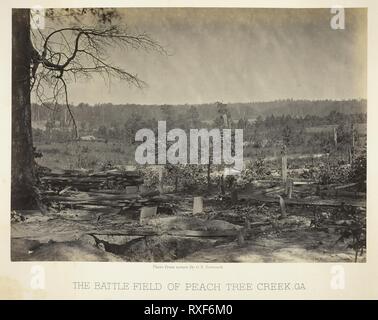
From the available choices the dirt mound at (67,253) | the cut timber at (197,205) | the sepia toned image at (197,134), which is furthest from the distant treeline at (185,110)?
the dirt mound at (67,253)

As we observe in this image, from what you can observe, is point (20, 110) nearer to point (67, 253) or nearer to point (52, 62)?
point (52, 62)

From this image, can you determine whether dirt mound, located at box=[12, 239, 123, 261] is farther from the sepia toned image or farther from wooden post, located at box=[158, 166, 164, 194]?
wooden post, located at box=[158, 166, 164, 194]

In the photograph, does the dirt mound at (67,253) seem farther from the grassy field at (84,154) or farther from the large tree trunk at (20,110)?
the grassy field at (84,154)

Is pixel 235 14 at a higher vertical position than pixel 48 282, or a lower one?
higher

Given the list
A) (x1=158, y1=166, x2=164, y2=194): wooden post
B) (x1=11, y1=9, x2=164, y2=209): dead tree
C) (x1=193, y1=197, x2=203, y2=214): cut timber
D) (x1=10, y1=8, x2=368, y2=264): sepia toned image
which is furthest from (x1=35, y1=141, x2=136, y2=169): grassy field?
(x1=193, y1=197, x2=203, y2=214): cut timber

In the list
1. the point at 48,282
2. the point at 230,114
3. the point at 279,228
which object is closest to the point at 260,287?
the point at 279,228
